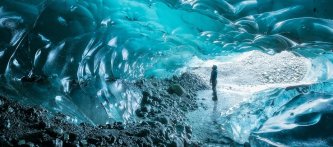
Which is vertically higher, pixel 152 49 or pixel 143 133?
pixel 152 49

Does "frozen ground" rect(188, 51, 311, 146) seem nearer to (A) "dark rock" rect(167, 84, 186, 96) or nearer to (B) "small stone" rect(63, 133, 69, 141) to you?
(A) "dark rock" rect(167, 84, 186, 96)

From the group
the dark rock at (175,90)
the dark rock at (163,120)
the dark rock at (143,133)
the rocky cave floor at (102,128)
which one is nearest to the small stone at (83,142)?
the rocky cave floor at (102,128)

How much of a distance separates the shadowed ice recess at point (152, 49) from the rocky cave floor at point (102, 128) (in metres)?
0.39

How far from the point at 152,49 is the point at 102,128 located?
538 cm

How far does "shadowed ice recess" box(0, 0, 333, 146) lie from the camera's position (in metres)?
4.70

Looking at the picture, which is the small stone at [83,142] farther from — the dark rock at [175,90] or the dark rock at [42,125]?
the dark rock at [175,90]

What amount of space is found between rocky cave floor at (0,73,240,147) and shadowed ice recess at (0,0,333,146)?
390 mm

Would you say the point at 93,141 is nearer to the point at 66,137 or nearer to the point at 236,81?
the point at 66,137

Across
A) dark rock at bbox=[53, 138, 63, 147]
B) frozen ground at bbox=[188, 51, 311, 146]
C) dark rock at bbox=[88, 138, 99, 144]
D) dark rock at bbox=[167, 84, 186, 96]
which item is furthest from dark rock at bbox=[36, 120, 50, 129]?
dark rock at bbox=[167, 84, 186, 96]

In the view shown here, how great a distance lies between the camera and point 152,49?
9.55 m

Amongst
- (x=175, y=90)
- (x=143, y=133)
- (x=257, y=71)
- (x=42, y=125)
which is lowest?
(x=175, y=90)

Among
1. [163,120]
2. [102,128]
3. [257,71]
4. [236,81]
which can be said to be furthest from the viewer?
[236,81]

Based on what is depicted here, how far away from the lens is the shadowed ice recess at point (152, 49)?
15.4 feet

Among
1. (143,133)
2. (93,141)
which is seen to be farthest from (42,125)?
(143,133)
